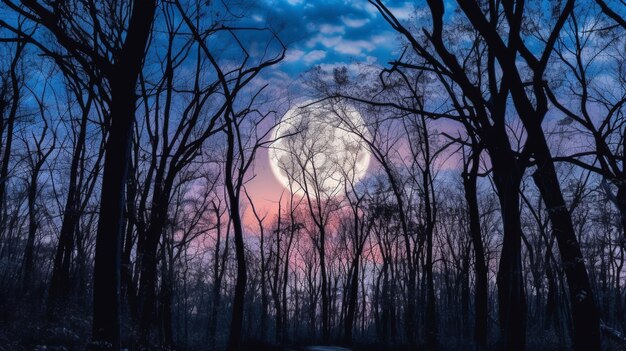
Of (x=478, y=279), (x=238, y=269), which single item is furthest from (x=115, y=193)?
(x=478, y=279)

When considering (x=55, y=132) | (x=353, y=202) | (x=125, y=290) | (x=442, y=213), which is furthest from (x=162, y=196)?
(x=442, y=213)

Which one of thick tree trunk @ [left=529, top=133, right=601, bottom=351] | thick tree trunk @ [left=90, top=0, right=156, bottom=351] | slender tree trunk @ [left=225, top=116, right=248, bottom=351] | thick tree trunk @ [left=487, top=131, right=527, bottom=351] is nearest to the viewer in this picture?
thick tree trunk @ [left=487, top=131, right=527, bottom=351]

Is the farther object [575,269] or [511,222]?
[575,269]

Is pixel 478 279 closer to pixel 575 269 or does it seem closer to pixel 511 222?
pixel 575 269

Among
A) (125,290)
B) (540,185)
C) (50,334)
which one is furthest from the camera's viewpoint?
(125,290)

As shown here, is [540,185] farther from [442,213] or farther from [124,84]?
[442,213]

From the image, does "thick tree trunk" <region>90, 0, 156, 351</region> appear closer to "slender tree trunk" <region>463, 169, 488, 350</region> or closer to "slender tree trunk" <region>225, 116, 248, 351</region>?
"slender tree trunk" <region>225, 116, 248, 351</region>

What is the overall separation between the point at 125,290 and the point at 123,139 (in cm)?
977

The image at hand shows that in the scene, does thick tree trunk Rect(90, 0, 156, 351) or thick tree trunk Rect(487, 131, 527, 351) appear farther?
thick tree trunk Rect(90, 0, 156, 351)

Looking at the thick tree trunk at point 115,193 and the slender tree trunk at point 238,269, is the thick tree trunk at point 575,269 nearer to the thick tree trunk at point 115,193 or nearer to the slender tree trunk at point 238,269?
the thick tree trunk at point 115,193

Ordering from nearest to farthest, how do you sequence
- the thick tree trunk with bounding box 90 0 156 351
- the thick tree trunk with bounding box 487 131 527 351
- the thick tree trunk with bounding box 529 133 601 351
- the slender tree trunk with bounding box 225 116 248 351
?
the thick tree trunk with bounding box 487 131 527 351 < the thick tree trunk with bounding box 90 0 156 351 < the thick tree trunk with bounding box 529 133 601 351 < the slender tree trunk with bounding box 225 116 248 351

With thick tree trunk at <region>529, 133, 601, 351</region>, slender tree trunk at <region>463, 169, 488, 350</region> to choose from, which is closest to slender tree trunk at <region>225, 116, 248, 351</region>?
slender tree trunk at <region>463, 169, 488, 350</region>

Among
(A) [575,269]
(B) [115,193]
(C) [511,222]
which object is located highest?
(B) [115,193]

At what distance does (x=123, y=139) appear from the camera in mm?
5508
